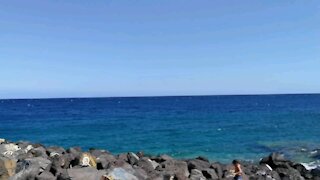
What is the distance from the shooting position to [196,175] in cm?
1358

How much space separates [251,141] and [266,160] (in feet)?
62.8

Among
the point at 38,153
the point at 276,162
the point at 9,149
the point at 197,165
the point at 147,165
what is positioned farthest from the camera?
the point at 276,162

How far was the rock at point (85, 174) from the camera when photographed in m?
10.7

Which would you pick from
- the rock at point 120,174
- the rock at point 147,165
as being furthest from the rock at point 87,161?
the rock at point 147,165

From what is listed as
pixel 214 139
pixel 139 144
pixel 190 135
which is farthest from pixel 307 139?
pixel 139 144

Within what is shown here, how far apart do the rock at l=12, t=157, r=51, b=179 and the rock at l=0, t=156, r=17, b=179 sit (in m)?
0.18

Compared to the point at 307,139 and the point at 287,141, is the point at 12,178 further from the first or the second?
the point at 307,139

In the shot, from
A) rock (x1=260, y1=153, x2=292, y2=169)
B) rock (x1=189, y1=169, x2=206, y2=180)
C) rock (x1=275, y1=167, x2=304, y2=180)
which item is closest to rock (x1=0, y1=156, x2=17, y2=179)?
rock (x1=189, y1=169, x2=206, y2=180)

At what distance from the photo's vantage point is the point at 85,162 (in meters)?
12.5

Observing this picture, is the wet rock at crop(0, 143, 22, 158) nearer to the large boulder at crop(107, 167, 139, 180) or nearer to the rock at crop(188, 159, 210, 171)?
the large boulder at crop(107, 167, 139, 180)

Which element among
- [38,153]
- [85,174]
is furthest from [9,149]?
[85,174]

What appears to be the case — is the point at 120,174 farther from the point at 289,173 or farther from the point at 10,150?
the point at 289,173

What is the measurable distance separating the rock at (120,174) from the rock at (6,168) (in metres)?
2.70

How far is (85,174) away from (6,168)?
7.07 feet
